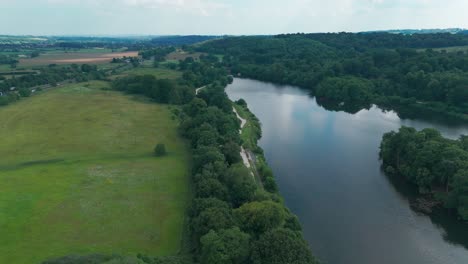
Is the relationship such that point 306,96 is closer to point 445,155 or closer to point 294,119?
point 294,119

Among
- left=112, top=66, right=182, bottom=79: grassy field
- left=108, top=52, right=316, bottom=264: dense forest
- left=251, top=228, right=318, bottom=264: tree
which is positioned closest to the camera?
left=251, top=228, right=318, bottom=264: tree

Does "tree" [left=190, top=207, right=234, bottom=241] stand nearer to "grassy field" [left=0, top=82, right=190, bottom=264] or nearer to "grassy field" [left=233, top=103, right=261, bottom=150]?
"grassy field" [left=0, top=82, right=190, bottom=264]

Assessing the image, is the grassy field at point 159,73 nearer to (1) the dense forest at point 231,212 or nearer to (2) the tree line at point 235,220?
(1) the dense forest at point 231,212

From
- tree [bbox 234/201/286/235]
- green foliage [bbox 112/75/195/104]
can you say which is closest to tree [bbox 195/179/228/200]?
tree [bbox 234/201/286/235]

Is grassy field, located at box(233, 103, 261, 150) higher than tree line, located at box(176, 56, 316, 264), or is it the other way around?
tree line, located at box(176, 56, 316, 264)

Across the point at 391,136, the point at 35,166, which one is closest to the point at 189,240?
the point at 35,166

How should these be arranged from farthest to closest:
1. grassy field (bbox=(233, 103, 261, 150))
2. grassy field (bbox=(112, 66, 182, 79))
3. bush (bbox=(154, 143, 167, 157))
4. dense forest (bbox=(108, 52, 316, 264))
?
grassy field (bbox=(112, 66, 182, 79)), grassy field (bbox=(233, 103, 261, 150)), bush (bbox=(154, 143, 167, 157)), dense forest (bbox=(108, 52, 316, 264))

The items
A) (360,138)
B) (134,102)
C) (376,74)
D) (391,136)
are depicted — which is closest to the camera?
(391,136)
